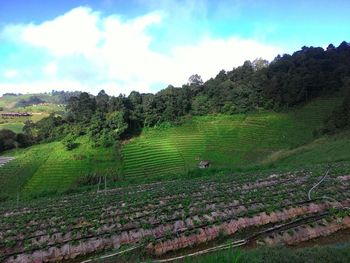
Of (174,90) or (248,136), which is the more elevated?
(174,90)

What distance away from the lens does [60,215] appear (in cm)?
2180

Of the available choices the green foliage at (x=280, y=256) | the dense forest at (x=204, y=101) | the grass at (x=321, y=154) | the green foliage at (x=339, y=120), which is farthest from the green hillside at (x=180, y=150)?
the green foliage at (x=280, y=256)

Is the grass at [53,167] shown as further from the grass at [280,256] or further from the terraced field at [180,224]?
the grass at [280,256]

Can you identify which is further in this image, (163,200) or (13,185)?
(13,185)

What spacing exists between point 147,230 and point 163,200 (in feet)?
23.7

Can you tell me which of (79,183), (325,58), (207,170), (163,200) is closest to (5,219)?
(163,200)

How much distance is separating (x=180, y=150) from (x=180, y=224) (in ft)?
179

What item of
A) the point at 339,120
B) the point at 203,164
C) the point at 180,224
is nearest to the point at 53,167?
the point at 203,164

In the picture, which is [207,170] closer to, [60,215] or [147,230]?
[60,215]

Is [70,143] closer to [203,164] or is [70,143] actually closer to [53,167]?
[53,167]

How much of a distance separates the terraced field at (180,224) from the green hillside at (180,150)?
3370 cm

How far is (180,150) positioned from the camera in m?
70.8

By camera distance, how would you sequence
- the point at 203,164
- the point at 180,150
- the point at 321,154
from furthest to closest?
1. the point at 180,150
2. the point at 203,164
3. the point at 321,154

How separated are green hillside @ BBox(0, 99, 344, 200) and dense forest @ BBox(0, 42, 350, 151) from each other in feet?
9.12
